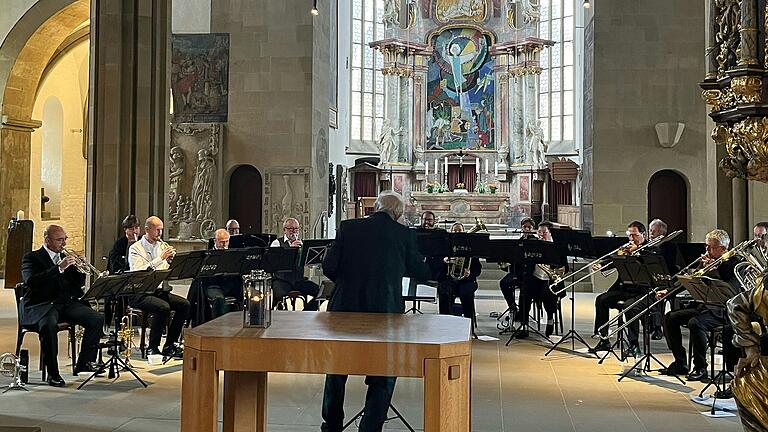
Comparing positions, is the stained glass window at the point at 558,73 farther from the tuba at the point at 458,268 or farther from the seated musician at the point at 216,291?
the seated musician at the point at 216,291

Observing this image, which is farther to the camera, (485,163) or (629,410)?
(485,163)

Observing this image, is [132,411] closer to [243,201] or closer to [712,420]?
[712,420]

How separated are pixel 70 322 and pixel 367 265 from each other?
12.0 ft

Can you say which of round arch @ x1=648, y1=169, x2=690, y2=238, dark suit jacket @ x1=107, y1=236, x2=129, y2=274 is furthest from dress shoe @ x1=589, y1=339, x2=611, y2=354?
round arch @ x1=648, y1=169, x2=690, y2=238

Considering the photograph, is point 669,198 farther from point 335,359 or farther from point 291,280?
point 335,359

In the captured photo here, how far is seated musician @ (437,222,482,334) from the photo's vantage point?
34.3 feet

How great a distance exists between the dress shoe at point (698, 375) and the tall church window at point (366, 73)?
86.8ft

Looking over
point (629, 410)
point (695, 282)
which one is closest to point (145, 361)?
point (629, 410)

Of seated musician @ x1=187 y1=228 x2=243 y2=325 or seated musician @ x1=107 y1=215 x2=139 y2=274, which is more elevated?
seated musician @ x1=107 y1=215 x2=139 y2=274

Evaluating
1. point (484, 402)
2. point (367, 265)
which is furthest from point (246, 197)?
point (367, 265)

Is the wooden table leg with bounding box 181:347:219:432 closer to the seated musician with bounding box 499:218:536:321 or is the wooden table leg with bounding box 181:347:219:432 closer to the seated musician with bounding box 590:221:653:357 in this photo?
the seated musician with bounding box 590:221:653:357

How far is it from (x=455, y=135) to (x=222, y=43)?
17.3 m

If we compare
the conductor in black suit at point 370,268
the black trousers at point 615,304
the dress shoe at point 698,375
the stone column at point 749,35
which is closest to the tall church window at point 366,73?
the black trousers at point 615,304

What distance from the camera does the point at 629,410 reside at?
259 inches
